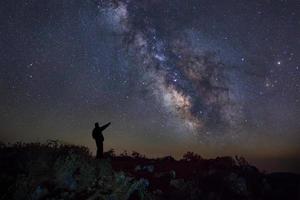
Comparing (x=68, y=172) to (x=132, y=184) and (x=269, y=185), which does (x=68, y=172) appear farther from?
(x=269, y=185)

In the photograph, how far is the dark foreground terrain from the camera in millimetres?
11789

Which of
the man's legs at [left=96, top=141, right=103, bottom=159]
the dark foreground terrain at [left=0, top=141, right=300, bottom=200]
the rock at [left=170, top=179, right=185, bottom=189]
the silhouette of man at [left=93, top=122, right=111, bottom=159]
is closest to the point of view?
the dark foreground terrain at [left=0, top=141, right=300, bottom=200]

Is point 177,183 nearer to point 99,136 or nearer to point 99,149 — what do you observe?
point 99,149

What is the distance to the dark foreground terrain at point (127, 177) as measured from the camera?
1179 cm

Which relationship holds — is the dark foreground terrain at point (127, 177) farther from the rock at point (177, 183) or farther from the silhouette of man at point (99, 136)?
the silhouette of man at point (99, 136)

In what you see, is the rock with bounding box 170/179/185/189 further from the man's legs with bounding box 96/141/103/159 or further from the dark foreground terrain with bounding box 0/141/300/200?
the man's legs with bounding box 96/141/103/159

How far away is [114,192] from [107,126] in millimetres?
6098

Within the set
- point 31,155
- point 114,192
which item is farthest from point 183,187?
point 31,155

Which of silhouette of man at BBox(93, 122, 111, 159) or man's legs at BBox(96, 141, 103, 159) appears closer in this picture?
man's legs at BBox(96, 141, 103, 159)

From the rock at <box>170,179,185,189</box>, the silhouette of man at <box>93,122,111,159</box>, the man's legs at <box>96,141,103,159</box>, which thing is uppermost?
the silhouette of man at <box>93,122,111,159</box>

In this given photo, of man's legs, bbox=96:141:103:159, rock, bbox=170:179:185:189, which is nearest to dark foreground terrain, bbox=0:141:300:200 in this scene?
rock, bbox=170:179:185:189

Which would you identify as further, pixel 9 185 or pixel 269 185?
pixel 269 185

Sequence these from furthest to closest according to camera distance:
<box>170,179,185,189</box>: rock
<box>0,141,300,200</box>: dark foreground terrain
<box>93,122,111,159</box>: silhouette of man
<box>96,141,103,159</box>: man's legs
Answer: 1. <box>93,122,111,159</box>: silhouette of man
2. <box>96,141,103,159</box>: man's legs
3. <box>170,179,185,189</box>: rock
4. <box>0,141,300,200</box>: dark foreground terrain

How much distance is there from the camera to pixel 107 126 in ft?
58.1
